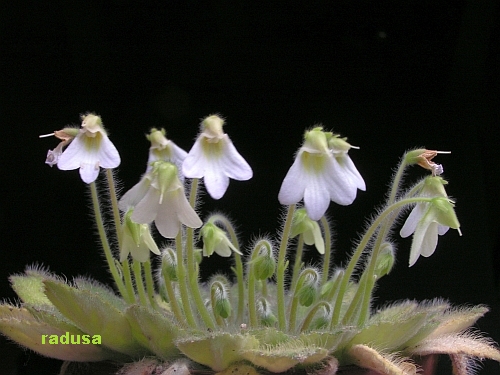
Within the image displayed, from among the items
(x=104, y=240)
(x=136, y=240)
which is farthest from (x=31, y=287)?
(x=136, y=240)

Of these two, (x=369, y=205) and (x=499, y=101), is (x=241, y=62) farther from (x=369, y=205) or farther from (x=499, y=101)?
(x=499, y=101)

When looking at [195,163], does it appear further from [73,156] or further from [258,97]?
[258,97]

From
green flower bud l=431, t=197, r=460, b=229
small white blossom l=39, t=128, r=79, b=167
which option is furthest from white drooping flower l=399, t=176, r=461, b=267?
small white blossom l=39, t=128, r=79, b=167

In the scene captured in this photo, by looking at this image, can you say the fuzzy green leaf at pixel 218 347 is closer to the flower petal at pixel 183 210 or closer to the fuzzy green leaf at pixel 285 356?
the fuzzy green leaf at pixel 285 356

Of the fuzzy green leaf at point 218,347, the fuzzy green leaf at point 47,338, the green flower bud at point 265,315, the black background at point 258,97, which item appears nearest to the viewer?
the fuzzy green leaf at point 218,347

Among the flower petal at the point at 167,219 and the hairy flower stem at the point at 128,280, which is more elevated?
the flower petal at the point at 167,219

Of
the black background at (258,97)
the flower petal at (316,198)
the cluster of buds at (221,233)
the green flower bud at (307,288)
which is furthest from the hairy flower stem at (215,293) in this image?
the black background at (258,97)
